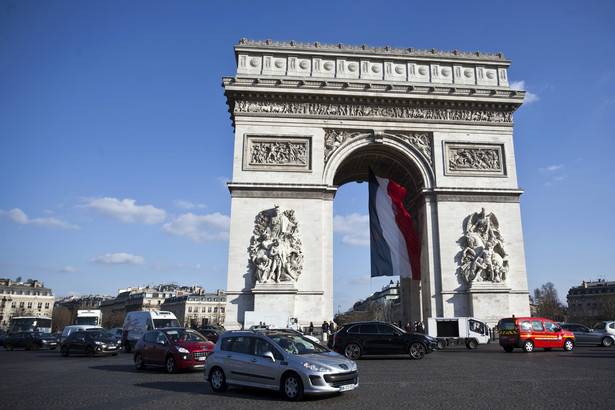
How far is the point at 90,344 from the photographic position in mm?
18766

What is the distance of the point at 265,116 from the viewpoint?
2597 cm

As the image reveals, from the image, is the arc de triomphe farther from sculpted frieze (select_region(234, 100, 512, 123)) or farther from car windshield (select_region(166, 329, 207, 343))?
car windshield (select_region(166, 329, 207, 343))

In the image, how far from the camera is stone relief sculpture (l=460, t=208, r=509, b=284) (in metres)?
24.2

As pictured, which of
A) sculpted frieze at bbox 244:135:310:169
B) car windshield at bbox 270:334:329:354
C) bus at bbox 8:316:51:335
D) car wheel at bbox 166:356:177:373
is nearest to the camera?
car windshield at bbox 270:334:329:354

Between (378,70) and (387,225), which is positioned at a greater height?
(378,70)

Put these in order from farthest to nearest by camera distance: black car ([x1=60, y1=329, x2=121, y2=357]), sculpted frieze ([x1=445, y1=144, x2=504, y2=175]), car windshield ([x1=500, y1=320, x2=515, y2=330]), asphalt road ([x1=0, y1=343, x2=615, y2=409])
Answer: sculpted frieze ([x1=445, y1=144, x2=504, y2=175]) < black car ([x1=60, y1=329, x2=121, y2=357]) < car windshield ([x1=500, y1=320, x2=515, y2=330]) < asphalt road ([x1=0, y1=343, x2=615, y2=409])

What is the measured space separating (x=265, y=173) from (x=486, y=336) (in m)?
13.2

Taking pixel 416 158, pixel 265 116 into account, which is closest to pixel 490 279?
pixel 416 158

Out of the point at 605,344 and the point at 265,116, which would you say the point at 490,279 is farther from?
the point at 265,116

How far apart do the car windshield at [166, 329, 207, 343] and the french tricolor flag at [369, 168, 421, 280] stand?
14849 millimetres

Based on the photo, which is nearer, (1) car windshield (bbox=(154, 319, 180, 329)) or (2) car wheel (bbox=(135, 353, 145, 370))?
(2) car wheel (bbox=(135, 353, 145, 370))

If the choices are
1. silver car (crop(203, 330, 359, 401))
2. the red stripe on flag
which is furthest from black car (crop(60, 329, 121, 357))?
the red stripe on flag

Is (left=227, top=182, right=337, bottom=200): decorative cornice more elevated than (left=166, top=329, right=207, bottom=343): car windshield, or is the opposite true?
(left=227, top=182, right=337, bottom=200): decorative cornice

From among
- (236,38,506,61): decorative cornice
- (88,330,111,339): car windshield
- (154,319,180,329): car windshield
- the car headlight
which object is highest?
(236,38,506,61): decorative cornice
